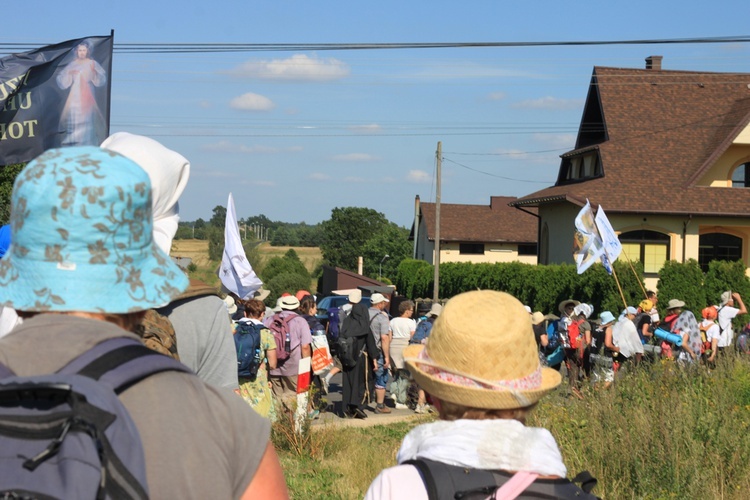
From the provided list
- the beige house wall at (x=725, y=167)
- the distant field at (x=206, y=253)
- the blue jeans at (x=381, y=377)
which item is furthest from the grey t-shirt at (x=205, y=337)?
the distant field at (x=206, y=253)

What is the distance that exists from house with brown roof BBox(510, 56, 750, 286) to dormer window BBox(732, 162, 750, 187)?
0.03m

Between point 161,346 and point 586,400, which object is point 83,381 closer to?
point 161,346

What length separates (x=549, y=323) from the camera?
54.7 feet

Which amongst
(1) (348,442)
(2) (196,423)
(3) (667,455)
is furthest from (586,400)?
(2) (196,423)

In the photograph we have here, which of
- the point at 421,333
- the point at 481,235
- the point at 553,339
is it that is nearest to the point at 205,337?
the point at 421,333

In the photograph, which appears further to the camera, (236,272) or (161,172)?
(236,272)

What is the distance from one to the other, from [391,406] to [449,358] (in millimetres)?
12820

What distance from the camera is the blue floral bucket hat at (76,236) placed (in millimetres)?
1784

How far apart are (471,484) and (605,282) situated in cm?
2412

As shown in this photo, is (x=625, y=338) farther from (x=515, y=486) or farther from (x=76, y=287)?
(x=76, y=287)

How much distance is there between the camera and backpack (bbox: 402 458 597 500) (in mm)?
2193

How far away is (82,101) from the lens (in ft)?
27.9

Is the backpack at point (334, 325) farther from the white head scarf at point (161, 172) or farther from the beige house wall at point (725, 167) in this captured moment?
the beige house wall at point (725, 167)

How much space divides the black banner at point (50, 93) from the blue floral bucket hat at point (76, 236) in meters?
6.92
